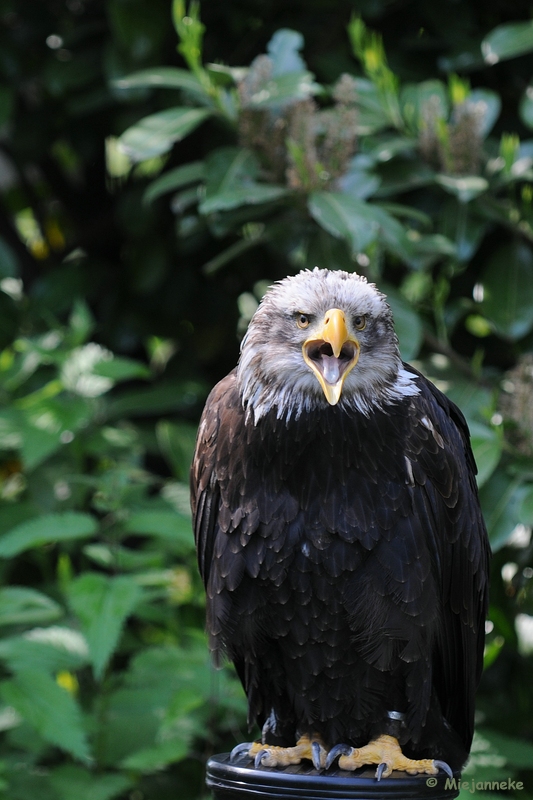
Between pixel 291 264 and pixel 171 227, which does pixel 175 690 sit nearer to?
pixel 291 264

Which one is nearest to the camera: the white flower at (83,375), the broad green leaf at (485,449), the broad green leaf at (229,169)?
the broad green leaf at (485,449)

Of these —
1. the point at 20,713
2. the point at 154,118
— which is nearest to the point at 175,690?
the point at 20,713

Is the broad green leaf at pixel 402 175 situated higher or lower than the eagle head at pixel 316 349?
higher

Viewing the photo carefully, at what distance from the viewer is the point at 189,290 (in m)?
4.55

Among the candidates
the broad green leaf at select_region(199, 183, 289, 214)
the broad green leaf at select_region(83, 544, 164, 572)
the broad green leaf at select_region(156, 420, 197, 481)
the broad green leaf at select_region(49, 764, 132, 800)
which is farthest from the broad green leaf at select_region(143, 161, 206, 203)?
the broad green leaf at select_region(49, 764, 132, 800)

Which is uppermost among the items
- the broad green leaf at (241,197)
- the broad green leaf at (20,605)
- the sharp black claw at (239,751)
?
the broad green leaf at (241,197)

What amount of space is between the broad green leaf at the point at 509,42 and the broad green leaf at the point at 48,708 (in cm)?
277

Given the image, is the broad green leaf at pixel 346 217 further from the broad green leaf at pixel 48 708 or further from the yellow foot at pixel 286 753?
the broad green leaf at pixel 48 708

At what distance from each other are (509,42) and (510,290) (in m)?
0.93

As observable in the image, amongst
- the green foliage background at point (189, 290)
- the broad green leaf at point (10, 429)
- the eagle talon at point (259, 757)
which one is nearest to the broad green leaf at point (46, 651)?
the green foliage background at point (189, 290)

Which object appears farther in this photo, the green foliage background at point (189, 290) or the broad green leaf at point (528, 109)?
the broad green leaf at point (528, 109)

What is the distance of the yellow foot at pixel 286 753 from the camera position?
230cm

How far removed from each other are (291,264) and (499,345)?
1.01m

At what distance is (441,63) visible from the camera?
13.3ft
